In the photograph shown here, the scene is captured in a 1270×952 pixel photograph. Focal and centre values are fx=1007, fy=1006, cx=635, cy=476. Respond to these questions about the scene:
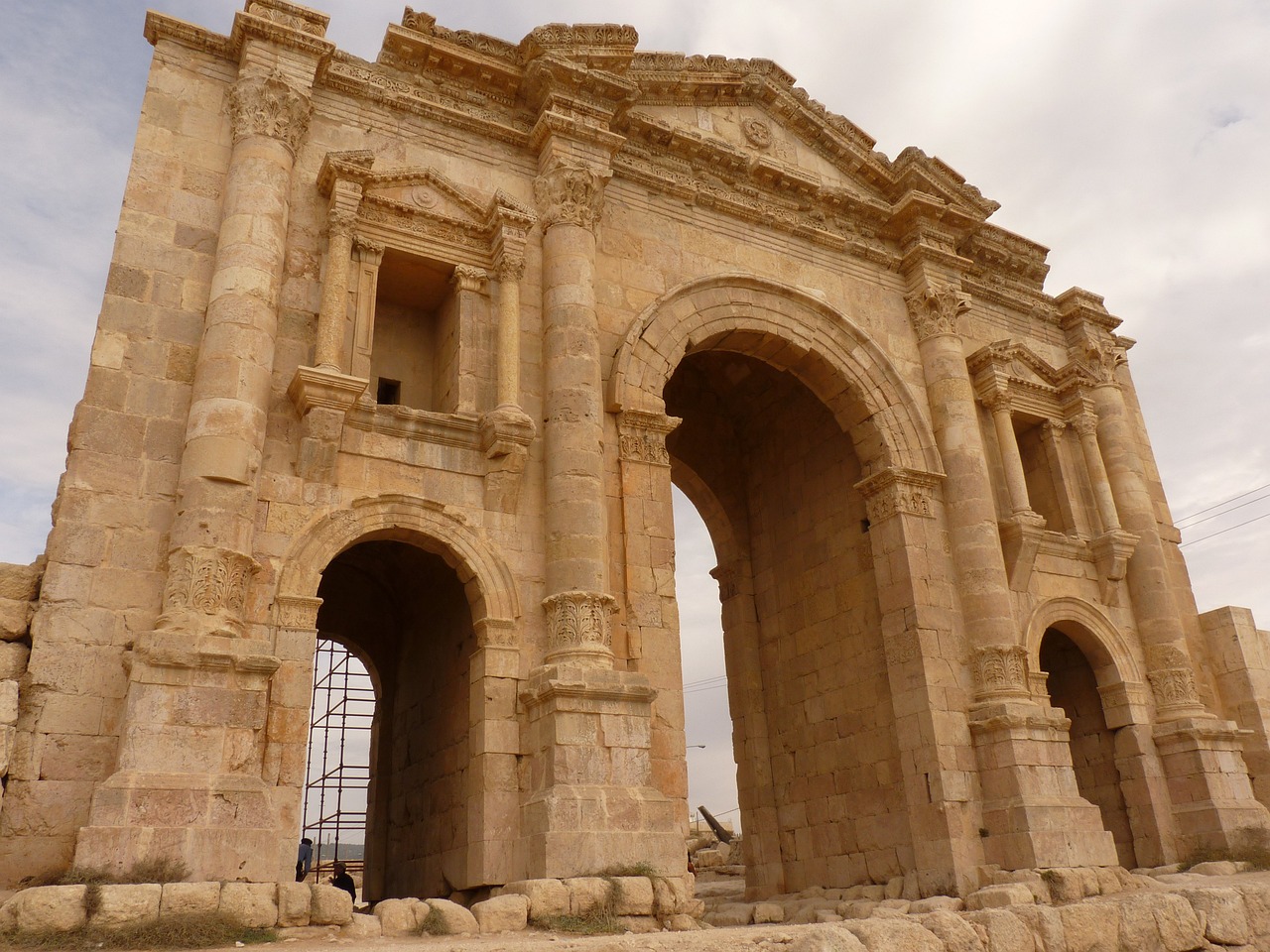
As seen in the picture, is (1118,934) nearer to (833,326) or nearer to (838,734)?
(838,734)

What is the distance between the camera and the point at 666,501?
1277 cm

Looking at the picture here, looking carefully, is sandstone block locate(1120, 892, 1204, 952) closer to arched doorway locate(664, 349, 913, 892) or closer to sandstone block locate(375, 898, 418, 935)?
arched doorway locate(664, 349, 913, 892)

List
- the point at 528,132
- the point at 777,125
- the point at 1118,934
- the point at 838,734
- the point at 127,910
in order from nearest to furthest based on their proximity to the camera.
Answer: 1. the point at 127,910
2. the point at 1118,934
3. the point at 528,132
4. the point at 838,734
5. the point at 777,125

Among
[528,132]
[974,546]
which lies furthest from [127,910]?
[974,546]

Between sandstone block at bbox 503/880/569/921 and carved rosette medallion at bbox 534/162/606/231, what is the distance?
8.08m

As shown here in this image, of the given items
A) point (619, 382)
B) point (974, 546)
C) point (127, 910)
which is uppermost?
point (619, 382)

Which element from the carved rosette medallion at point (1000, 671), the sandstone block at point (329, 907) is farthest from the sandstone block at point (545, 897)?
the carved rosette medallion at point (1000, 671)

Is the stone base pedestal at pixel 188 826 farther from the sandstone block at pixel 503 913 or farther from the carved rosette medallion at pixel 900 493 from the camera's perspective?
the carved rosette medallion at pixel 900 493

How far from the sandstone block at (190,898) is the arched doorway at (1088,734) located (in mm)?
12857

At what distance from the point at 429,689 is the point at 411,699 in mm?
925

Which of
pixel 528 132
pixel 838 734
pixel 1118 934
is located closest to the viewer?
pixel 1118 934

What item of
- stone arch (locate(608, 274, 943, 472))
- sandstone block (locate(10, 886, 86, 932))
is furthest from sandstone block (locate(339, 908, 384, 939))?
stone arch (locate(608, 274, 943, 472))

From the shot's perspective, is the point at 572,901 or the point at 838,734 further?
the point at 838,734

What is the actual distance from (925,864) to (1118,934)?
4.58 meters
